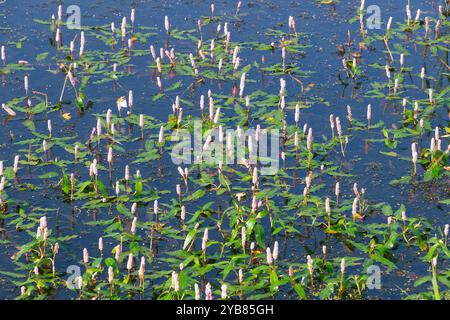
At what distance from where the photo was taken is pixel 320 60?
40.0 ft

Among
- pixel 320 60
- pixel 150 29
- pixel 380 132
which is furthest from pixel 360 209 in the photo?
pixel 150 29

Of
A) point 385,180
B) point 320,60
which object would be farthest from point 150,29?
point 385,180

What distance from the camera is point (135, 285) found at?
26.7 feet

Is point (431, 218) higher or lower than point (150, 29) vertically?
lower

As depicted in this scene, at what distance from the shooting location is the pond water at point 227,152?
8.37 metres

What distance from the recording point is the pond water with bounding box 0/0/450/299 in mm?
8367

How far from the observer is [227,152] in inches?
394

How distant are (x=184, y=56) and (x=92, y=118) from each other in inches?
72.6

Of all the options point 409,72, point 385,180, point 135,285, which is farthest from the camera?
point 409,72
